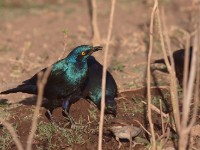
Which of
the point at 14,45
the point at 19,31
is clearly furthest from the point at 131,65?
the point at 19,31

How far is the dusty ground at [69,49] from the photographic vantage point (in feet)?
15.6

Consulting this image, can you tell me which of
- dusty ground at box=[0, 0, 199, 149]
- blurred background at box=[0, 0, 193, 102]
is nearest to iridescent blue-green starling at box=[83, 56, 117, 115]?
dusty ground at box=[0, 0, 199, 149]

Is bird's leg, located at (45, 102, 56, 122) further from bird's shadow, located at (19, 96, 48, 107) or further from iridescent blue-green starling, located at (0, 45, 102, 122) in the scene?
bird's shadow, located at (19, 96, 48, 107)

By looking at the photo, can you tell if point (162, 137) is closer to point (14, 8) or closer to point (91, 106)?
point (91, 106)

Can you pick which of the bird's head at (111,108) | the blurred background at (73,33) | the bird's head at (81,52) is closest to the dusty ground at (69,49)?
the blurred background at (73,33)

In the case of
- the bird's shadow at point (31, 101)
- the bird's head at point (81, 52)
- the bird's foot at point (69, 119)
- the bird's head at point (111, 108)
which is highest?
the bird's head at point (81, 52)

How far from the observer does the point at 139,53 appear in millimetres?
7516

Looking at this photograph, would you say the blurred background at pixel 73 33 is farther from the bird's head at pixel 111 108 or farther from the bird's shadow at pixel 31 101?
the bird's head at pixel 111 108

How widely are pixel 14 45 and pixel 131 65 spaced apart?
7.92 feet

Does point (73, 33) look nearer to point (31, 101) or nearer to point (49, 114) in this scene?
point (31, 101)

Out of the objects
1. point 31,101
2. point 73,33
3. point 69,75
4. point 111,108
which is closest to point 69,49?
point 73,33

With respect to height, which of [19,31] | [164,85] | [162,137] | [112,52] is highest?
[19,31]

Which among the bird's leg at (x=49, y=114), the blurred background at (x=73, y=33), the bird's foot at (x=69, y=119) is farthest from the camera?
the blurred background at (x=73, y=33)

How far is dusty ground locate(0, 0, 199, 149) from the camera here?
475 cm
